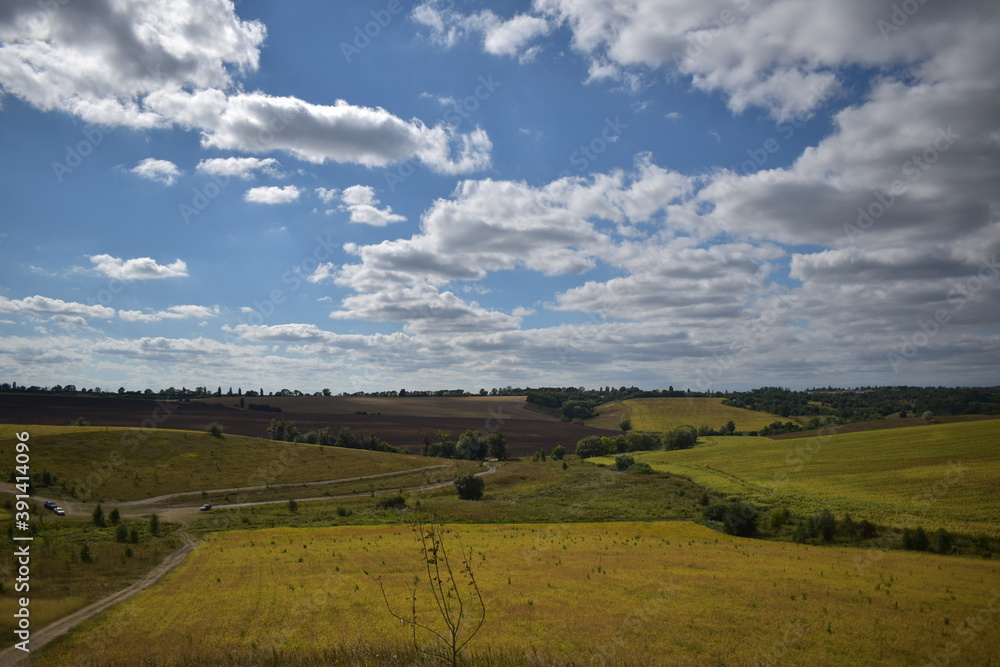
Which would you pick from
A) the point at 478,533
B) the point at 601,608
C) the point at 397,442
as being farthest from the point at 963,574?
the point at 397,442

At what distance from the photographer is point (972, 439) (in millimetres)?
63781

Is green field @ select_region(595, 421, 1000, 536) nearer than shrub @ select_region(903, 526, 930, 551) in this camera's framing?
No

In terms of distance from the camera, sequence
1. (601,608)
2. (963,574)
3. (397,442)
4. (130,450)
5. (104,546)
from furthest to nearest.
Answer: (397,442) → (130,450) → (104,546) → (963,574) → (601,608)

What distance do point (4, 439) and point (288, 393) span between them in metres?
126

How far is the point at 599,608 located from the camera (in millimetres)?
19969

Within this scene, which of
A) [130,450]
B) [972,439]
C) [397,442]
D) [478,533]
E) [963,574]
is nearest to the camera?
[963,574]

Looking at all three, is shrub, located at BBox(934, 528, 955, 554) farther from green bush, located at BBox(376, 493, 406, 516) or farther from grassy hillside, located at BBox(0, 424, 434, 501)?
grassy hillside, located at BBox(0, 424, 434, 501)

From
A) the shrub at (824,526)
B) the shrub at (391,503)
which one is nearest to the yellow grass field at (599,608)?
the shrub at (824,526)

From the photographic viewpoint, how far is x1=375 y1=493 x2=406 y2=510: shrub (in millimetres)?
59253

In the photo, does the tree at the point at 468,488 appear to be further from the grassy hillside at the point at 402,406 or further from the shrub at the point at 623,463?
the grassy hillside at the point at 402,406

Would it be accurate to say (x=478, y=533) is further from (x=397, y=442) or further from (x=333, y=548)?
(x=397, y=442)

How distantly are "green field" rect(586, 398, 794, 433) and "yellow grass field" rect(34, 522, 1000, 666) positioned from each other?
11104cm

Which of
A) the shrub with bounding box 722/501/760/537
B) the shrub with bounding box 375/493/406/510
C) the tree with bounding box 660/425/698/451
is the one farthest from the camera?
the tree with bounding box 660/425/698/451

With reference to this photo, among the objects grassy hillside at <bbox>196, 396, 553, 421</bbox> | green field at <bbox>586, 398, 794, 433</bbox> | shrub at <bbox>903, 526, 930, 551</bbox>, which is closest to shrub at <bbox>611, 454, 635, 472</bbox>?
green field at <bbox>586, 398, 794, 433</bbox>
